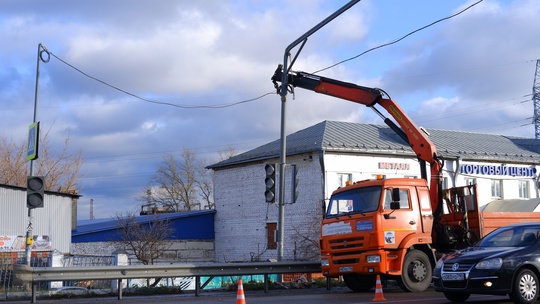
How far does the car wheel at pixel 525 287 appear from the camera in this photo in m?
12.1

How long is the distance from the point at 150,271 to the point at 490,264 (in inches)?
309

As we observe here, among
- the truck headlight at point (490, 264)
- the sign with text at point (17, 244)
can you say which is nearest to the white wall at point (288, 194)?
the sign with text at point (17, 244)

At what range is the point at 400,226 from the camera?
1673 cm

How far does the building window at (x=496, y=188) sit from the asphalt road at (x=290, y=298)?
1127 inches

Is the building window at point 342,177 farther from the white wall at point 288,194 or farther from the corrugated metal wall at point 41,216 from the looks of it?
the corrugated metal wall at point 41,216

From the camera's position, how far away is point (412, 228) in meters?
16.9

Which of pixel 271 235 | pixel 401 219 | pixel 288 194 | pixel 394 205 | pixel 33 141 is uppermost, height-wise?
pixel 33 141

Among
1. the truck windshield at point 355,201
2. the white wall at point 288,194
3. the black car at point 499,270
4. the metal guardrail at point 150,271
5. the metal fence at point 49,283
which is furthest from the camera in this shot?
the white wall at point 288,194

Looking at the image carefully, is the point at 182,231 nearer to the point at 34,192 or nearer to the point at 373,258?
the point at 34,192

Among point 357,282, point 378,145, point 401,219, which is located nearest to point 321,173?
point 378,145

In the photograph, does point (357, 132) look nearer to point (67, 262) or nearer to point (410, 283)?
point (67, 262)

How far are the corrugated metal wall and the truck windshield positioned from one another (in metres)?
24.1

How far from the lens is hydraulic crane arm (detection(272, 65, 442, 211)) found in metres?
18.8

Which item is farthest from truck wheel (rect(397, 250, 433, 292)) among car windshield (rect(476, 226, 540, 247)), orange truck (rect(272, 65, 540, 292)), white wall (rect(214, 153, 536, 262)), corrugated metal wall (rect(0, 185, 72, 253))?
corrugated metal wall (rect(0, 185, 72, 253))
